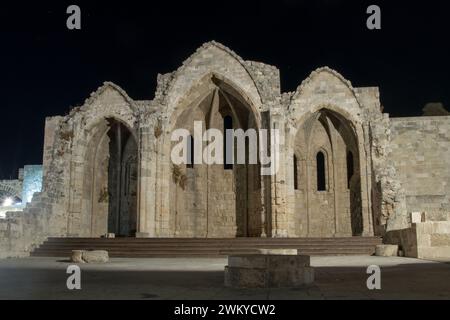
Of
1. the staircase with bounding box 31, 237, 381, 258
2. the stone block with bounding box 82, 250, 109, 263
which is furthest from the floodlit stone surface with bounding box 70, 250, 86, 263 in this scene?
the staircase with bounding box 31, 237, 381, 258

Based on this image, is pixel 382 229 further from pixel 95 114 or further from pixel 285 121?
pixel 95 114

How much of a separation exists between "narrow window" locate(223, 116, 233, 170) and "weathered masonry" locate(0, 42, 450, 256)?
13 centimetres

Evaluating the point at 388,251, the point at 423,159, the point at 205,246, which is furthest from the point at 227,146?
the point at 388,251

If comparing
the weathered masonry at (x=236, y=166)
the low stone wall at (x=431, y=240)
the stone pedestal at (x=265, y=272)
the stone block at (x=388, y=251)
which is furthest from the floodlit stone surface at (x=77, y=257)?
the low stone wall at (x=431, y=240)

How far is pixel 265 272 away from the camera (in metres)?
5.80

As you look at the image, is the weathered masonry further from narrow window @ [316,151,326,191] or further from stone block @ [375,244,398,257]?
stone block @ [375,244,398,257]

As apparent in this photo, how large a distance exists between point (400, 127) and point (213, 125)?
927 centimetres

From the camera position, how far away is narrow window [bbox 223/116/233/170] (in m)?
23.7

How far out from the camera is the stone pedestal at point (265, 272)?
228 inches

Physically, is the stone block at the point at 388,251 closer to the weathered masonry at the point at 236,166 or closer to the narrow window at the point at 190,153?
the weathered masonry at the point at 236,166

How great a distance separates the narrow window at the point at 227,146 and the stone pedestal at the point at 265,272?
1764 centimetres

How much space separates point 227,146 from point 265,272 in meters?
18.3

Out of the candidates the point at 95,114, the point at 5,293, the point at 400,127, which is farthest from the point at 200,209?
the point at 5,293

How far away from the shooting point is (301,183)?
23109 millimetres
